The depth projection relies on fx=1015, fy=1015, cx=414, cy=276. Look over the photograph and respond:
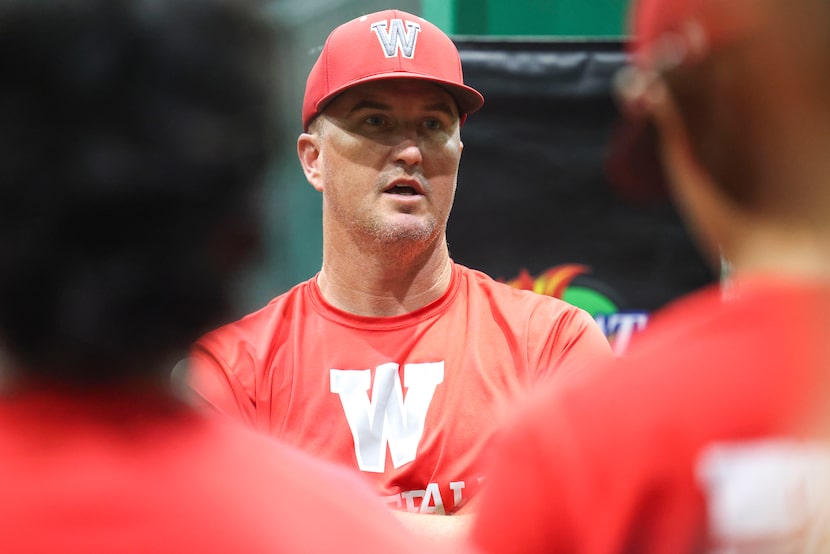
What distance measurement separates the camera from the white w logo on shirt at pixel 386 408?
2434 millimetres

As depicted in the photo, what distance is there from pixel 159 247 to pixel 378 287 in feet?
6.49

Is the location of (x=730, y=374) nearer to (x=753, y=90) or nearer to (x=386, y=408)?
(x=753, y=90)

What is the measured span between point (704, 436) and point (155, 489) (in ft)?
1.35

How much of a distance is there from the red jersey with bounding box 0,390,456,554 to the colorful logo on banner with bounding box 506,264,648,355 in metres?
2.47

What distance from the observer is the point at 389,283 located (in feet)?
9.08

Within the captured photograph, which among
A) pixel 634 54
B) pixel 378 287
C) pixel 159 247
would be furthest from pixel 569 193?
pixel 159 247

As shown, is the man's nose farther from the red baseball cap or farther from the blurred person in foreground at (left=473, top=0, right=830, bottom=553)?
the blurred person in foreground at (left=473, top=0, right=830, bottom=553)

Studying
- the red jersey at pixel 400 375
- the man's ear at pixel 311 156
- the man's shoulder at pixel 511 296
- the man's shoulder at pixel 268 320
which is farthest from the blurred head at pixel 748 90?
the man's ear at pixel 311 156

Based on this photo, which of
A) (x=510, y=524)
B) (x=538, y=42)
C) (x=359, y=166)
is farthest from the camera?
(x=538, y=42)

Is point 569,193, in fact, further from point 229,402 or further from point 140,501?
point 140,501

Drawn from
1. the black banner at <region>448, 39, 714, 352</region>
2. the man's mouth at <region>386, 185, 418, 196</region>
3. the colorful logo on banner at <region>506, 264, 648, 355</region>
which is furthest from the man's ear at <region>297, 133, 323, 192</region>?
the colorful logo on banner at <region>506, 264, 648, 355</region>

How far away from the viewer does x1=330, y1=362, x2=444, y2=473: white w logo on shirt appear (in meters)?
2.43

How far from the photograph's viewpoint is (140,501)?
0.75 meters

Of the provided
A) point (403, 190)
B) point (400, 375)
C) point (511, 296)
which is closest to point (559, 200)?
point (511, 296)
